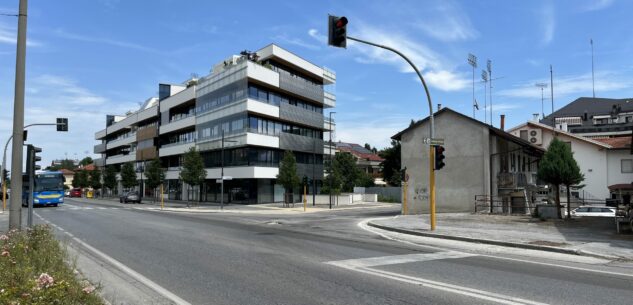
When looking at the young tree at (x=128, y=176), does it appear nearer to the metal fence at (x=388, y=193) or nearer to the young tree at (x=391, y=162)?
the metal fence at (x=388, y=193)

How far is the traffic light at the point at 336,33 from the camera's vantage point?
45.1ft

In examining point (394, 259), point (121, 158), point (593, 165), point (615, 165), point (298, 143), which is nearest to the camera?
point (394, 259)

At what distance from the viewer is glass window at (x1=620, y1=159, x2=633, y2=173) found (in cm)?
5334

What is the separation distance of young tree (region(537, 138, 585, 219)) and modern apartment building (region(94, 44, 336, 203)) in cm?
2771

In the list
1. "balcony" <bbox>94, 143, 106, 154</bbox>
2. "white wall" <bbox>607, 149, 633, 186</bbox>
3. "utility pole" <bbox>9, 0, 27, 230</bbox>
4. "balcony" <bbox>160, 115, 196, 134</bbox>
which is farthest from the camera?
"balcony" <bbox>94, 143, 106, 154</bbox>

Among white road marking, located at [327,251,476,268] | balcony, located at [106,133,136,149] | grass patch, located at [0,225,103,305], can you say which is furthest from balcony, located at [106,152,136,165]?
white road marking, located at [327,251,476,268]

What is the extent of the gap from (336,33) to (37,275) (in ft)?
32.9

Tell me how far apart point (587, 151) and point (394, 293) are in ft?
187

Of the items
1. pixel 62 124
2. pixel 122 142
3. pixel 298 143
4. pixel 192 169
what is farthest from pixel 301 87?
pixel 122 142

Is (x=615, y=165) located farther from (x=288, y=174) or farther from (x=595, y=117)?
(x=288, y=174)

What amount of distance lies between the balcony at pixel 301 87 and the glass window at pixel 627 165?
117ft

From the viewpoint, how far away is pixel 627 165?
2111 inches

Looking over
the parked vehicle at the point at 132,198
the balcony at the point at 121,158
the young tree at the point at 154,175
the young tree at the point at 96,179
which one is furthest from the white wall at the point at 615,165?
the young tree at the point at 96,179

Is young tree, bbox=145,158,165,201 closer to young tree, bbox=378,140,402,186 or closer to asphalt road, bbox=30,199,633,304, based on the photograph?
young tree, bbox=378,140,402,186
